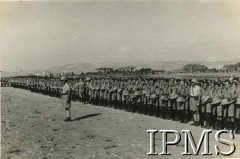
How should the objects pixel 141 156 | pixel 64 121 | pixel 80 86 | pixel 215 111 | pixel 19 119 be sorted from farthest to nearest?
pixel 80 86
pixel 19 119
pixel 64 121
pixel 215 111
pixel 141 156

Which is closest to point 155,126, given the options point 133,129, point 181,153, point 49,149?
point 133,129

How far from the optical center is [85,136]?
812cm

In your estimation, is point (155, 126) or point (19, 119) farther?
point (19, 119)

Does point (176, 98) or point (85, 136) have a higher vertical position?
point (176, 98)

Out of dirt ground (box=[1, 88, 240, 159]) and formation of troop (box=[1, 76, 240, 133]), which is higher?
formation of troop (box=[1, 76, 240, 133])

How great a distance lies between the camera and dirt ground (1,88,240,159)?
6797 millimetres

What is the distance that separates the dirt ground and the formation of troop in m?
0.49

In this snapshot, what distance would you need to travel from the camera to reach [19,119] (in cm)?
1093

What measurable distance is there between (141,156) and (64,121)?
4314mm

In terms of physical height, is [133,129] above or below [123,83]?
below

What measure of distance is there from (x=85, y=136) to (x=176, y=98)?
3.29m

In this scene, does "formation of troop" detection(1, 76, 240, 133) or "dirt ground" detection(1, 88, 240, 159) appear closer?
"dirt ground" detection(1, 88, 240, 159)

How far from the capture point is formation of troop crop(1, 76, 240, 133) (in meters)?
8.70

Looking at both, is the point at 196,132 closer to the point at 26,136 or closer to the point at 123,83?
the point at 26,136
